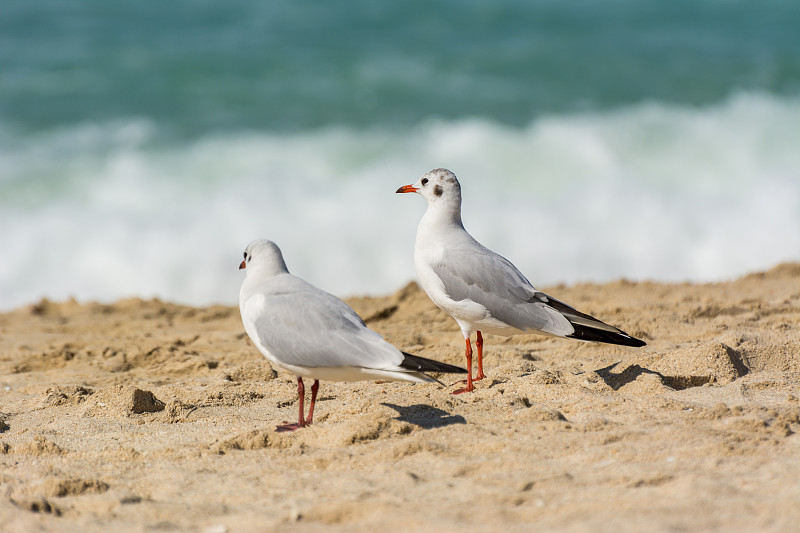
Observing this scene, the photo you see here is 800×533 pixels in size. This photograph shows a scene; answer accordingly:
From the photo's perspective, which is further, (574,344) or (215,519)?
(574,344)

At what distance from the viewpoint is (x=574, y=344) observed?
5027mm

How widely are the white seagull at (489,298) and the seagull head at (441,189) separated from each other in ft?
0.72

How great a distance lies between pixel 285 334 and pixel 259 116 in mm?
10290

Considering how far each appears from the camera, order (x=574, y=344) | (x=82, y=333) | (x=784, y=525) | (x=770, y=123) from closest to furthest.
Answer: (x=784, y=525) < (x=574, y=344) < (x=82, y=333) < (x=770, y=123)

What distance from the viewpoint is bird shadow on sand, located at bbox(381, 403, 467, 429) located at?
3434mm

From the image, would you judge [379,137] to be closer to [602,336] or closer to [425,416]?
[602,336]

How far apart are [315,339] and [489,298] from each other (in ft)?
3.97


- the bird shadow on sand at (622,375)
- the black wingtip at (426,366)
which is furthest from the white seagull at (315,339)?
the bird shadow on sand at (622,375)

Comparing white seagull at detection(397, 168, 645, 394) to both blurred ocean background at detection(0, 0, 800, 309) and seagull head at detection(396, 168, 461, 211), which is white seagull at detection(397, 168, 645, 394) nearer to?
seagull head at detection(396, 168, 461, 211)

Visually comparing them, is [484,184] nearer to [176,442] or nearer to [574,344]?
[574,344]

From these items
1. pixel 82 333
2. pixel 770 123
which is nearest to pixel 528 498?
pixel 82 333

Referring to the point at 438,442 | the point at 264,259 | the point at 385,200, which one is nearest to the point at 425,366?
the point at 438,442

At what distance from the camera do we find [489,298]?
→ 14.1 feet

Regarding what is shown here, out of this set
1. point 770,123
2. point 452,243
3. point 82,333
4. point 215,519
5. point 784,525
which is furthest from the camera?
point 770,123
